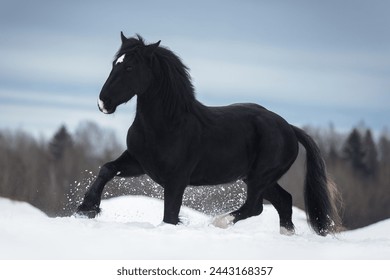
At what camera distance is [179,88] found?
685cm

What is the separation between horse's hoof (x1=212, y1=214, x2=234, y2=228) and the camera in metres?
7.15

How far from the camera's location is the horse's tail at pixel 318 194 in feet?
27.1

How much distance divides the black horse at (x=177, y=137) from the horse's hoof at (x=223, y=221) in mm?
12

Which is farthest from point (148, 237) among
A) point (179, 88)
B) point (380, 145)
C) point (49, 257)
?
point (380, 145)

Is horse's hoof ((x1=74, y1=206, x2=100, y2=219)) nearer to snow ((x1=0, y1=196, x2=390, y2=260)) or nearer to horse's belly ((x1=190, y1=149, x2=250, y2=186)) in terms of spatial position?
snow ((x1=0, y1=196, x2=390, y2=260))

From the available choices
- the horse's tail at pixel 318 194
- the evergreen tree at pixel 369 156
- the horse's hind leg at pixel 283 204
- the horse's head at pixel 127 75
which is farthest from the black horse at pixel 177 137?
the evergreen tree at pixel 369 156

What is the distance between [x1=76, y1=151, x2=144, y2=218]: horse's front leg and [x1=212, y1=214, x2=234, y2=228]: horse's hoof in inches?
39.1

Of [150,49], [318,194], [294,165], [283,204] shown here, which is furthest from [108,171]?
[294,165]

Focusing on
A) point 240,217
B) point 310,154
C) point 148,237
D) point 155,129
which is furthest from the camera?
point 310,154

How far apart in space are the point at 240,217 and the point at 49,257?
2816 millimetres

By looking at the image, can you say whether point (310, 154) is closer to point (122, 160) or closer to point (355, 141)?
point (122, 160)

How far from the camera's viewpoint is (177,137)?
6.71 m

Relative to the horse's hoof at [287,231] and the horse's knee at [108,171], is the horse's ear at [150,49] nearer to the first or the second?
the horse's knee at [108,171]

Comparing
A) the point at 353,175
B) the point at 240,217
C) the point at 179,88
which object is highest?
the point at 179,88
